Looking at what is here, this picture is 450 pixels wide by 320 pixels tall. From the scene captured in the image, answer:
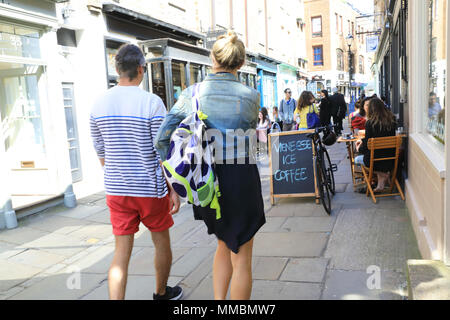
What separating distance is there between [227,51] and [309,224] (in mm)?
3214

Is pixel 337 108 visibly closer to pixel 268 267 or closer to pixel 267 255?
pixel 267 255

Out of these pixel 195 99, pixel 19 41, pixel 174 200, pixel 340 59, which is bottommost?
pixel 174 200

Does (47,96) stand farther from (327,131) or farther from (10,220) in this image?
(327,131)

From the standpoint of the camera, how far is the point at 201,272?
3906 mm

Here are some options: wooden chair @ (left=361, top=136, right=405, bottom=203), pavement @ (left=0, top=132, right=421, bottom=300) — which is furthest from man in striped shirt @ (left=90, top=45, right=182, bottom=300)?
wooden chair @ (left=361, top=136, right=405, bottom=203)

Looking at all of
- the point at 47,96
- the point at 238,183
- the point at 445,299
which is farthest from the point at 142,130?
the point at 47,96

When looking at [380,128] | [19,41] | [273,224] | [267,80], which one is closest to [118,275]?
[273,224]

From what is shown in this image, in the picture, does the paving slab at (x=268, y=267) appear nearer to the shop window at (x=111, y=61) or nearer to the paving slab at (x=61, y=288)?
the paving slab at (x=61, y=288)

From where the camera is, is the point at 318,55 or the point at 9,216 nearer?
the point at 9,216

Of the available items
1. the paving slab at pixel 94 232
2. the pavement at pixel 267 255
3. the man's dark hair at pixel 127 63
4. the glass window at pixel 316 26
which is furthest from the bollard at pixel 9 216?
the glass window at pixel 316 26

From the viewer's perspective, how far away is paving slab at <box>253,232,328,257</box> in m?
4.22

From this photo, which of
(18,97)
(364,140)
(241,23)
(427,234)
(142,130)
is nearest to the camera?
(142,130)

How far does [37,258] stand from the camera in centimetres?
473

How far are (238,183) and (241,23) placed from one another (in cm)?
1785
